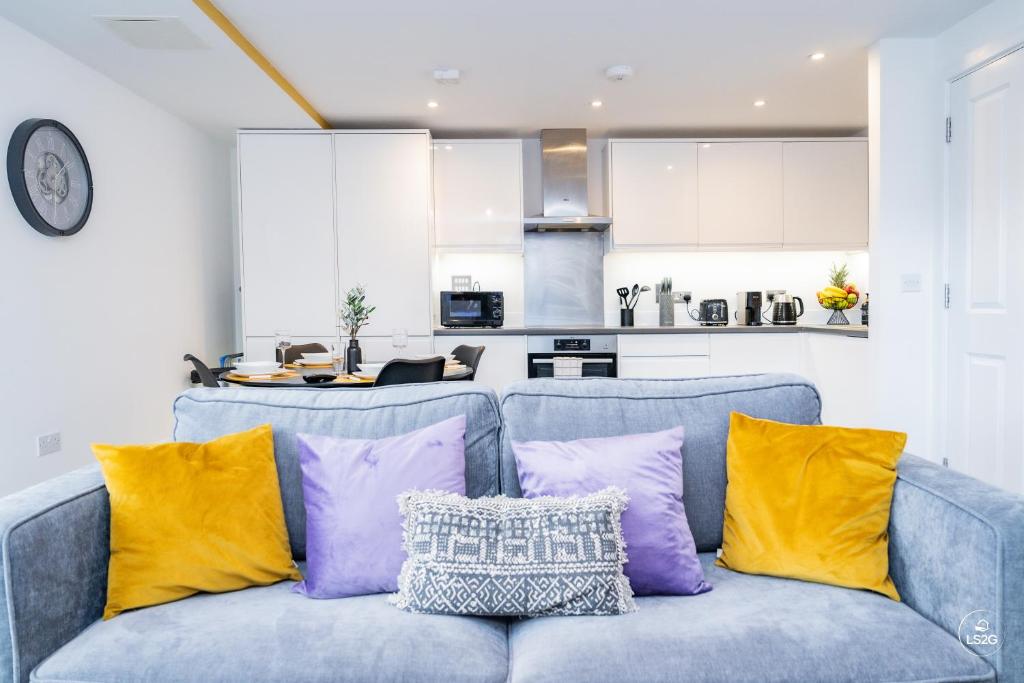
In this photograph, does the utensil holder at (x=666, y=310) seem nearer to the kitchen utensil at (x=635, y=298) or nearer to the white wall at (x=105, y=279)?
the kitchen utensil at (x=635, y=298)

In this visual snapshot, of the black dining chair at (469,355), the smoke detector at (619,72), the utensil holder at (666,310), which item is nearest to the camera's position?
the black dining chair at (469,355)

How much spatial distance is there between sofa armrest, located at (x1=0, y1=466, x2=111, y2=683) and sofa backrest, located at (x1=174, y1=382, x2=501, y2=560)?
32cm

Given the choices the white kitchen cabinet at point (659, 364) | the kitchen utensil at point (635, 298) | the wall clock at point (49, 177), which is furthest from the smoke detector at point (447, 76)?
the kitchen utensil at point (635, 298)

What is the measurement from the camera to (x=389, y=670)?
1.23m

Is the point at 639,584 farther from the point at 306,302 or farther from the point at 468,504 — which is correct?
the point at 306,302

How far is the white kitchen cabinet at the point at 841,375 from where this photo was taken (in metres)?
4.04

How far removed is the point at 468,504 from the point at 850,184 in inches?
196

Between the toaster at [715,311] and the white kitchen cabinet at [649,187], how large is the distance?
0.69m

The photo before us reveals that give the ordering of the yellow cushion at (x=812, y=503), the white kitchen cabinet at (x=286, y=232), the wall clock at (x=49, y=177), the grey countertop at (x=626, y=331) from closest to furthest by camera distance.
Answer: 1. the yellow cushion at (x=812, y=503)
2. the wall clock at (x=49, y=177)
3. the white kitchen cabinet at (x=286, y=232)
4. the grey countertop at (x=626, y=331)

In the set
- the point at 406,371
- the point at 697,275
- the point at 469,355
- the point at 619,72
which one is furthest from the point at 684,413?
the point at 697,275

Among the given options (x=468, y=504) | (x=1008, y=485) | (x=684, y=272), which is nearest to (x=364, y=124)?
(x=684, y=272)

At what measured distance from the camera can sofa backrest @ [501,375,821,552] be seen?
1737 millimetres

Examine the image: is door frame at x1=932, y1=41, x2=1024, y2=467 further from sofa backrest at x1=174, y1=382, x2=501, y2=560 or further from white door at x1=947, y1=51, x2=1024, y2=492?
sofa backrest at x1=174, y1=382, x2=501, y2=560

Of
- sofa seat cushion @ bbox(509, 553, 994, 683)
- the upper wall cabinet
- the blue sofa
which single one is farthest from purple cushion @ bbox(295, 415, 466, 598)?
the upper wall cabinet
